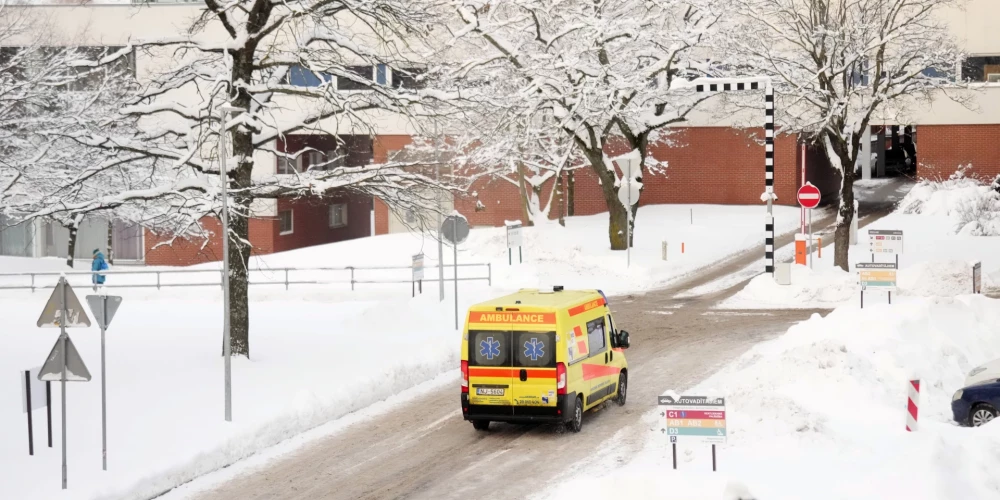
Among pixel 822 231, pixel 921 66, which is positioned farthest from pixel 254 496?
pixel 822 231

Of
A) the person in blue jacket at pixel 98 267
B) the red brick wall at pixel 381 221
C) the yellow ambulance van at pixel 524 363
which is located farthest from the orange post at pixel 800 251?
the red brick wall at pixel 381 221

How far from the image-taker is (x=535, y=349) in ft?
55.3

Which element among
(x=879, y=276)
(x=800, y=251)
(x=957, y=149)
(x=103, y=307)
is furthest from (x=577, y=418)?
(x=957, y=149)

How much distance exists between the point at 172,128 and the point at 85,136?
1625 millimetres

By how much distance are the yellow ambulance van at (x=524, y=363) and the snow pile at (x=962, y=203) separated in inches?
1179

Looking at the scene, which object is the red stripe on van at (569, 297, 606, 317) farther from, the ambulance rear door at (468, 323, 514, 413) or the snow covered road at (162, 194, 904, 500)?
the snow covered road at (162, 194, 904, 500)

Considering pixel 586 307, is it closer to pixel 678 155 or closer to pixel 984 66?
pixel 984 66

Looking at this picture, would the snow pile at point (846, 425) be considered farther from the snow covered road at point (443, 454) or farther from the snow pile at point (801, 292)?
the snow pile at point (801, 292)

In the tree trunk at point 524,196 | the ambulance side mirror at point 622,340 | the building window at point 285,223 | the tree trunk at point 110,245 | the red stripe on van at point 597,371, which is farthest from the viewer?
the building window at point 285,223

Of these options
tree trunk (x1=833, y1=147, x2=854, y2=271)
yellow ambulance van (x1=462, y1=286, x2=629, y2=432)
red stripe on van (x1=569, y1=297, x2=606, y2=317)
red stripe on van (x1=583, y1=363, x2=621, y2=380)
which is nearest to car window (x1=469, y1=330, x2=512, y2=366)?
yellow ambulance van (x1=462, y1=286, x2=629, y2=432)

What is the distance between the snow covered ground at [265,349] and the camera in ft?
51.9

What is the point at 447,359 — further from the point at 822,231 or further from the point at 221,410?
the point at 822,231

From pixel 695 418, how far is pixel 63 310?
773 centimetres

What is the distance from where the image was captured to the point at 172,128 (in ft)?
73.4
